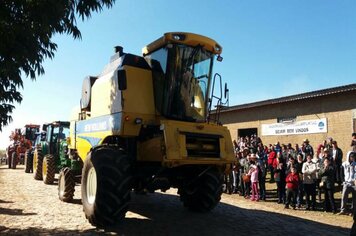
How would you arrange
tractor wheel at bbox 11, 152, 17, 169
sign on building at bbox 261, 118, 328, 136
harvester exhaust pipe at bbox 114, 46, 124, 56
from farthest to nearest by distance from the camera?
tractor wheel at bbox 11, 152, 17, 169 < sign on building at bbox 261, 118, 328, 136 < harvester exhaust pipe at bbox 114, 46, 124, 56

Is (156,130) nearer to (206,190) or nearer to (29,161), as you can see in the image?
(206,190)

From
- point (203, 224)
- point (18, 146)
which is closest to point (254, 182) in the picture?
point (203, 224)

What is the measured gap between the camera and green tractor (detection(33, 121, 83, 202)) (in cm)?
1193

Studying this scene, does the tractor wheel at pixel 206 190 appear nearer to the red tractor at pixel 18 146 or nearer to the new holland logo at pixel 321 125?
the new holland logo at pixel 321 125

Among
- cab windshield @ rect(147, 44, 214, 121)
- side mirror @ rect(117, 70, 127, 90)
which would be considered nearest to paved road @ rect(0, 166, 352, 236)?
cab windshield @ rect(147, 44, 214, 121)

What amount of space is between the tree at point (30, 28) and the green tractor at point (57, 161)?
563cm

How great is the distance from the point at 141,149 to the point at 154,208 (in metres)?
2.75

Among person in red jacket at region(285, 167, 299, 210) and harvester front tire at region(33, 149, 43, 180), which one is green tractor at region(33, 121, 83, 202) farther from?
person in red jacket at region(285, 167, 299, 210)

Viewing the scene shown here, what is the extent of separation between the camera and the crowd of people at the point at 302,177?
1255 cm

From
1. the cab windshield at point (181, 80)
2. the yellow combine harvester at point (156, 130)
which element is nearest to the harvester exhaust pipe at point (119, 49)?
the yellow combine harvester at point (156, 130)

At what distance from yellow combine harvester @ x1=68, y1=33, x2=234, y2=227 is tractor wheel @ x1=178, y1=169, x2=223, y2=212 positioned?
3 centimetres

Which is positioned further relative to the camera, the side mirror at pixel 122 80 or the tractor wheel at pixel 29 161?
the tractor wheel at pixel 29 161

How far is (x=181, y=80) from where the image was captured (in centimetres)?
922

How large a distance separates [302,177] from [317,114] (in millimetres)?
8134
